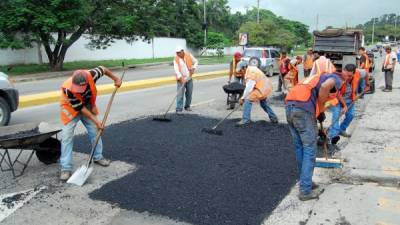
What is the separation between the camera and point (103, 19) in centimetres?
2698

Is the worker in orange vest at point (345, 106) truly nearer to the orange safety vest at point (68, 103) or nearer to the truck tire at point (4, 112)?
the orange safety vest at point (68, 103)

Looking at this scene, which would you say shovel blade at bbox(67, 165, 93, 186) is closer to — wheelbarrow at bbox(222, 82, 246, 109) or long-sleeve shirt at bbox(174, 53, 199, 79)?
long-sleeve shirt at bbox(174, 53, 199, 79)

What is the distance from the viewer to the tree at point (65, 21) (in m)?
22.2

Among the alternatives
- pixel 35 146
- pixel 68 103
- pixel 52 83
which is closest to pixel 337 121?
pixel 68 103

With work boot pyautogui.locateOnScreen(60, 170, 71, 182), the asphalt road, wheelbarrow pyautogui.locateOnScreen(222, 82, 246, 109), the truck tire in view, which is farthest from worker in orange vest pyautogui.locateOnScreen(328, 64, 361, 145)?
the asphalt road

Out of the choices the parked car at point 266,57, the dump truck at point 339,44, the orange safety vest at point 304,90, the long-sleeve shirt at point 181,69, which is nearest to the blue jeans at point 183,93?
the long-sleeve shirt at point 181,69

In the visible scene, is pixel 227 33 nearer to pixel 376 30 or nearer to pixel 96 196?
pixel 96 196

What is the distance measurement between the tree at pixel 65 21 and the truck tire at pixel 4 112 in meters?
14.3

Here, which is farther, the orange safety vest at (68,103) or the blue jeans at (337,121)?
the blue jeans at (337,121)

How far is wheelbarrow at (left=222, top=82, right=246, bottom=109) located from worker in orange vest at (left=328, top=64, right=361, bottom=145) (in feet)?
10.6

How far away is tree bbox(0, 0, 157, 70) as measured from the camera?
22.2 m

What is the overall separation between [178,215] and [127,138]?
351 cm

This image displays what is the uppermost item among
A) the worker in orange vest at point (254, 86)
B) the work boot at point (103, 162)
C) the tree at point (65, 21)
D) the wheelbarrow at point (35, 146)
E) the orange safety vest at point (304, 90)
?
the tree at point (65, 21)

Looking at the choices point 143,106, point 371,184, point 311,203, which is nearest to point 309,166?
point 311,203
